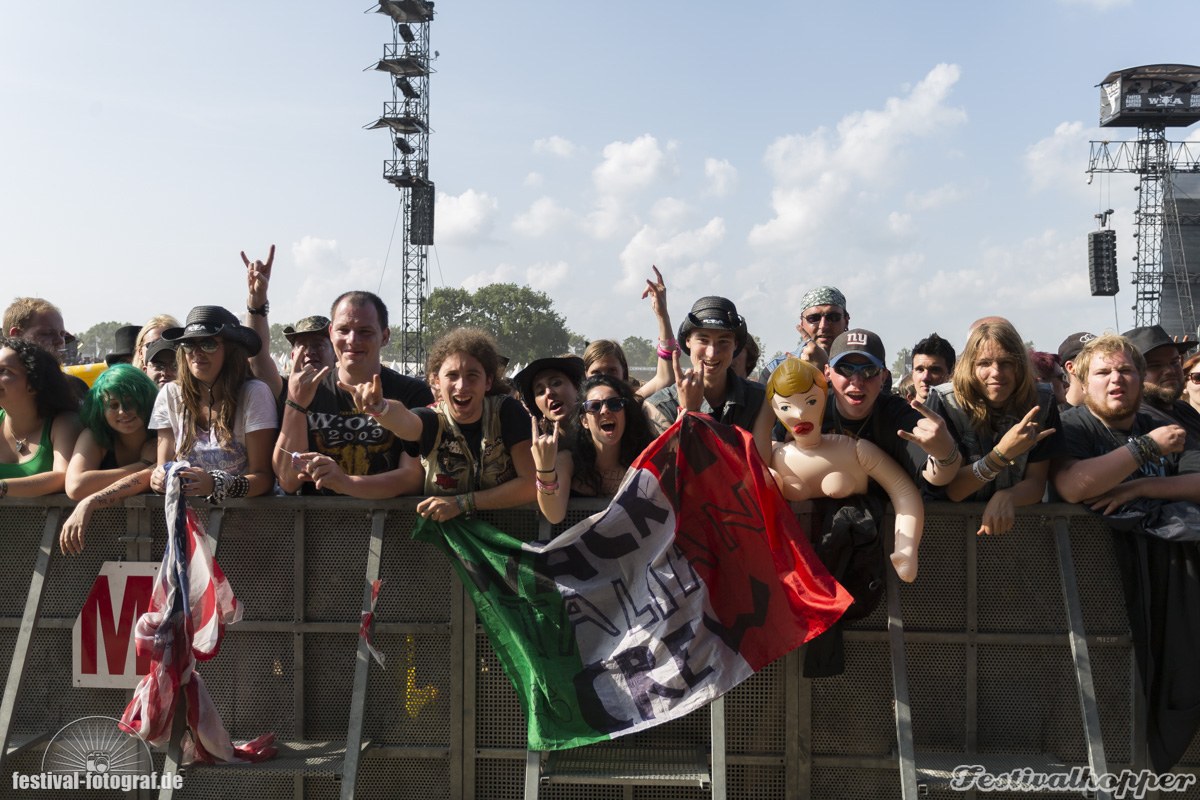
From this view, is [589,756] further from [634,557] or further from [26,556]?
[26,556]

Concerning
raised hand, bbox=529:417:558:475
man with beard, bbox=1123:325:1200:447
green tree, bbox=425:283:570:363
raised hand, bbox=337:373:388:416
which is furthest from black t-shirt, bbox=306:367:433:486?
green tree, bbox=425:283:570:363

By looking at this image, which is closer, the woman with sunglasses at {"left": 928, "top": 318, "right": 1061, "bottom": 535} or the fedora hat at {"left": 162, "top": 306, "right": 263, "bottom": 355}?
the woman with sunglasses at {"left": 928, "top": 318, "right": 1061, "bottom": 535}

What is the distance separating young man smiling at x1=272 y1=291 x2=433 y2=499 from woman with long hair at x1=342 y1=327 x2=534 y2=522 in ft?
0.56

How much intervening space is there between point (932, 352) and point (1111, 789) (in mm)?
2554

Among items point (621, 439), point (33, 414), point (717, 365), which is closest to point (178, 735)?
point (33, 414)

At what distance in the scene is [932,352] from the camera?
5785 millimetres

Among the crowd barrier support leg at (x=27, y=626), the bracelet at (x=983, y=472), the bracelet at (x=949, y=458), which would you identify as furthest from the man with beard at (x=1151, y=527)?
the crowd barrier support leg at (x=27, y=626)

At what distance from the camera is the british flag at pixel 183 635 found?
432 cm

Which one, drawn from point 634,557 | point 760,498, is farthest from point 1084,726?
point 634,557

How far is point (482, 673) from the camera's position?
4574 millimetres

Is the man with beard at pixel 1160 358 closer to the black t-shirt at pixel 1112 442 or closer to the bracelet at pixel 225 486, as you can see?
the black t-shirt at pixel 1112 442

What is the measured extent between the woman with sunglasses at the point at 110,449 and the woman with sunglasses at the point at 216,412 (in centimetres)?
16

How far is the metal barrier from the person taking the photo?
4402 millimetres

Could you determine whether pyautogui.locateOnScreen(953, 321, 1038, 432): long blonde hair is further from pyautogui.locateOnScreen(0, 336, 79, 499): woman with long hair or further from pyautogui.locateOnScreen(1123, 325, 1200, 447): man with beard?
pyautogui.locateOnScreen(0, 336, 79, 499): woman with long hair
